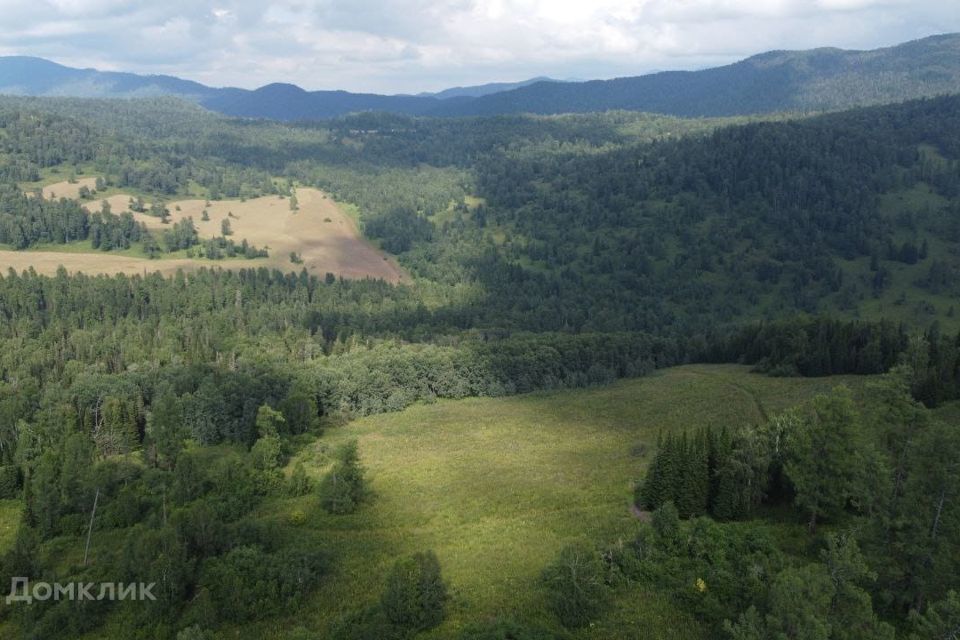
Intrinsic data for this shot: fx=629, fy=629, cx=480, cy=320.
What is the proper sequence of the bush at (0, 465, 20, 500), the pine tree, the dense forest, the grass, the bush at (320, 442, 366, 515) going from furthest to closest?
the bush at (0, 465, 20, 500), the bush at (320, 442, 366, 515), the pine tree, the grass, the dense forest

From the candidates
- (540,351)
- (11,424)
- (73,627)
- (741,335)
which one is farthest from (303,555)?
(741,335)

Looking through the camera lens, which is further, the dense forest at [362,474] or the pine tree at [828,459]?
the pine tree at [828,459]

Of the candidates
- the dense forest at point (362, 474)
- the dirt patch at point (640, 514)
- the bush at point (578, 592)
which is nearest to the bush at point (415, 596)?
the dense forest at point (362, 474)

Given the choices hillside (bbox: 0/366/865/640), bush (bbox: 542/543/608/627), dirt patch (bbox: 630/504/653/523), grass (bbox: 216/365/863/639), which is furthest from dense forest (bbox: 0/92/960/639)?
grass (bbox: 216/365/863/639)

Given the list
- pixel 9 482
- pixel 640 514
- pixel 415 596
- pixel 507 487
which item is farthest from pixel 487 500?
pixel 9 482

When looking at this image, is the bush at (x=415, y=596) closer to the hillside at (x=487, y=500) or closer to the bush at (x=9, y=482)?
the hillside at (x=487, y=500)

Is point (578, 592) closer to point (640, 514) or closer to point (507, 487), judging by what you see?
point (640, 514)

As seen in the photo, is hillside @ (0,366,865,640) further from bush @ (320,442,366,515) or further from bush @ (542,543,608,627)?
bush @ (320,442,366,515)

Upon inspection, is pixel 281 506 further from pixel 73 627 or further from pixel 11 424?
pixel 11 424
